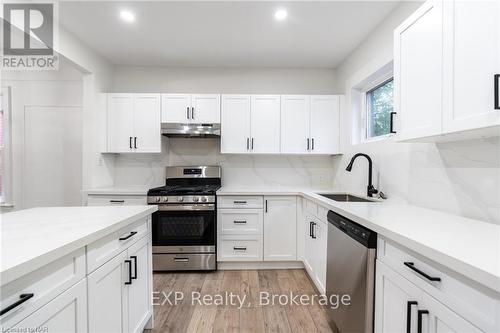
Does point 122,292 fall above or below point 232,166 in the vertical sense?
below

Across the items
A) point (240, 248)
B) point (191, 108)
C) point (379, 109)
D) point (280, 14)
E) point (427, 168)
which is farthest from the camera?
point (191, 108)

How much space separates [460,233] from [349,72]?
7.80ft

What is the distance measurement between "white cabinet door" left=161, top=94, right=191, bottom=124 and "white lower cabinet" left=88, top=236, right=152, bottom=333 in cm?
176

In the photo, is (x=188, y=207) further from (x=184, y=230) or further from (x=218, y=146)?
(x=218, y=146)

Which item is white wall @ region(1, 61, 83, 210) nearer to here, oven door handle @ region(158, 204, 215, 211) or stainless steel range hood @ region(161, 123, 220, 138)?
stainless steel range hood @ region(161, 123, 220, 138)

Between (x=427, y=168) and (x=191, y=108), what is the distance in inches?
98.1

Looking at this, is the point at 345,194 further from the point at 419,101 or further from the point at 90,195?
the point at 90,195

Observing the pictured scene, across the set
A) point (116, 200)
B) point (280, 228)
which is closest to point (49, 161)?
point (116, 200)

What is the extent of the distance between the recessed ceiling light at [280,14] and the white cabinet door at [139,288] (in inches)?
84.0

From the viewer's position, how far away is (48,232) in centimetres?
101

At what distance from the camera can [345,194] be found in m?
2.64

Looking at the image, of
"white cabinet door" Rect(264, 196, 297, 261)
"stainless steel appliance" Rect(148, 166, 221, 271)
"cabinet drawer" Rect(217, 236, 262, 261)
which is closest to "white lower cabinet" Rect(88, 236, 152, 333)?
"stainless steel appliance" Rect(148, 166, 221, 271)

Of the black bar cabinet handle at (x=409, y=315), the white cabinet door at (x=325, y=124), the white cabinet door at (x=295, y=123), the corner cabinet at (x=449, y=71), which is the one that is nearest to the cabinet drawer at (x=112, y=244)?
the black bar cabinet handle at (x=409, y=315)

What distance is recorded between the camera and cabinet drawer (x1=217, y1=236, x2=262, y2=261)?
2.77m
